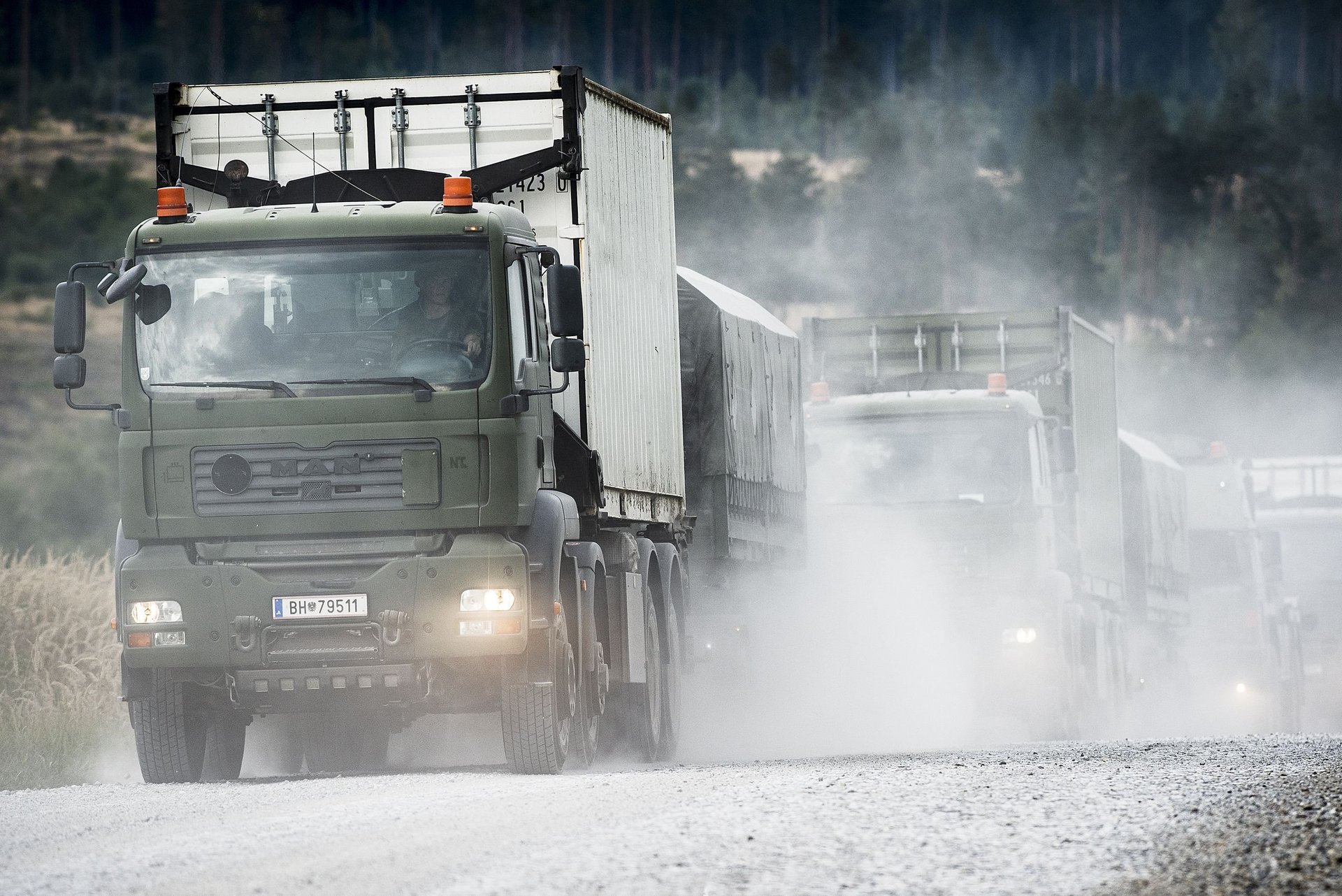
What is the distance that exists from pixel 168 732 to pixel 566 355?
295 centimetres

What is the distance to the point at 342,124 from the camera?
11.8 metres

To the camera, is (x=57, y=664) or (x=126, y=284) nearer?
(x=126, y=284)

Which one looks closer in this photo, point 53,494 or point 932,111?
point 53,494

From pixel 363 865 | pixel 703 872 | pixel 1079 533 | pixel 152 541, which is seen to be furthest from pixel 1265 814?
pixel 1079 533

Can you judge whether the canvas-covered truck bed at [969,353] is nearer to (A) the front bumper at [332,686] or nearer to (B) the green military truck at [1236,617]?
(B) the green military truck at [1236,617]

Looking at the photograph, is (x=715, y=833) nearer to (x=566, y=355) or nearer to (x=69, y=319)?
(x=566, y=355)

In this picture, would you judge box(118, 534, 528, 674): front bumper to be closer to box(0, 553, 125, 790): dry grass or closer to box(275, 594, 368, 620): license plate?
box(275, 594, 368, 620): license plate

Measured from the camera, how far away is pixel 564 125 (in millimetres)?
11641

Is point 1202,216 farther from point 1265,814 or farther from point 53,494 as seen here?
point 1265,814

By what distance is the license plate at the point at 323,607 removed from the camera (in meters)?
10.3

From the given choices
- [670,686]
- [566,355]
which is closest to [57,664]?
[670,686]

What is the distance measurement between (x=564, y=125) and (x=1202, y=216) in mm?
67783

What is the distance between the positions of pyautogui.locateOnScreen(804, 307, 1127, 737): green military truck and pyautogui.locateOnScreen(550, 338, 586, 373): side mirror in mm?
7942

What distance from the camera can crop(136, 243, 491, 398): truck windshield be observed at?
1035cm
